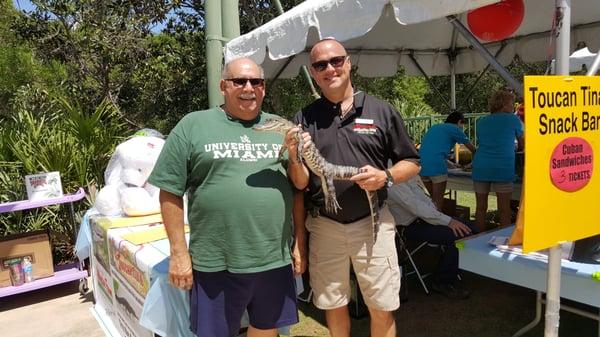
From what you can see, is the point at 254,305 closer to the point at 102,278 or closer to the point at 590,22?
the point at 102,278

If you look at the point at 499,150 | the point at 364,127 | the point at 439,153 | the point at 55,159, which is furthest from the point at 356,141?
the point at 55,159

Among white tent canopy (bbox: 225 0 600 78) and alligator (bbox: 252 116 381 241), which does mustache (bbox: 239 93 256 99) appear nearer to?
alligator (bbox: 252 116 381 241)

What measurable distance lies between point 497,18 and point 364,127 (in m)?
2.30

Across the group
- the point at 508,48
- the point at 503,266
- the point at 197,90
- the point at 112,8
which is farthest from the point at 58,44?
the point at 503,266

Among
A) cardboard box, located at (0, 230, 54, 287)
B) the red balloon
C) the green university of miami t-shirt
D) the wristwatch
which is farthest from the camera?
cardboard box, located at (0, 230, 54, 287)

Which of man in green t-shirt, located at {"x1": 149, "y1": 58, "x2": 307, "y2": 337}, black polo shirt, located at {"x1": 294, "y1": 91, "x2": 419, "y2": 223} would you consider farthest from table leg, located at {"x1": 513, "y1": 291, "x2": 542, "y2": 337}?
man in green t-shirt, located at {"x1": 149, "y1": 58, "x2": 307, "y2": 337}

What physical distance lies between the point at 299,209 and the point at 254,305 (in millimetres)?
515

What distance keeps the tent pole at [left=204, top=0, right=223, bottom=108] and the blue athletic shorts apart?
7.59 ft

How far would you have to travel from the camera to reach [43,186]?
4.56 m

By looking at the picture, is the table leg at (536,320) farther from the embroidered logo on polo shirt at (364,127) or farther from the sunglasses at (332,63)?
the sunglasses at (332,63)

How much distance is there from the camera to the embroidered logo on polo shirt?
85.6 inches

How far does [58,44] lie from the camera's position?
27.3 ft

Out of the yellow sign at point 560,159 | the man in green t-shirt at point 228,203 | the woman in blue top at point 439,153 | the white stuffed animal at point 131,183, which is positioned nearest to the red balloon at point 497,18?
the woman in blue top at point 439,153

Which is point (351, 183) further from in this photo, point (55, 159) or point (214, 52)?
point (55, 159)
